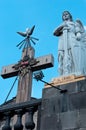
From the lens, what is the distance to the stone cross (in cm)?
1176

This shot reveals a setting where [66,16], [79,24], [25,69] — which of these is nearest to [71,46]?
[79,24]

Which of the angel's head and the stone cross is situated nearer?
the angel's head

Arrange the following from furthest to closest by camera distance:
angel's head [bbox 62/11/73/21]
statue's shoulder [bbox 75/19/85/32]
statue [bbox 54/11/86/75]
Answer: angel's head [bbox 62/11/73/21], statue's shoulder [bbox 75/19/85/32], statue [bbox 54/11/86/75]

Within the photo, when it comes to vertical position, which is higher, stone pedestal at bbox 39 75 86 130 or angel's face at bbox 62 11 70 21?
angel's face at bbox 62 11 70 21

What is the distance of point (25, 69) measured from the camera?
12.4 meters

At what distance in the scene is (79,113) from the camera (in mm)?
8945

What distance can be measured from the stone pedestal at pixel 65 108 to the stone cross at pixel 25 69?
6.35 feet

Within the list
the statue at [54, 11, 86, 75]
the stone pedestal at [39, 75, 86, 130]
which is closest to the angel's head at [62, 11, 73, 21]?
the statue at [54, 11, 86, 75]

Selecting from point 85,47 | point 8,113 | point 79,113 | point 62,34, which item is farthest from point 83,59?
point 8,113

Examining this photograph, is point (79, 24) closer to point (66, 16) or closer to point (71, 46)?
point (66, 16)

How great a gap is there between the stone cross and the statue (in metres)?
0.88

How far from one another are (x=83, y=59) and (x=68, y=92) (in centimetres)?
133

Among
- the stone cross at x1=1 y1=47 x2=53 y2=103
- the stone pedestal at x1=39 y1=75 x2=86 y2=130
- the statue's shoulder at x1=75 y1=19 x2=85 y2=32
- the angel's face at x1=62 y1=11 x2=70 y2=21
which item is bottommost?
the stone pedestal at x1=39 y1=75 x2=86 y2=130

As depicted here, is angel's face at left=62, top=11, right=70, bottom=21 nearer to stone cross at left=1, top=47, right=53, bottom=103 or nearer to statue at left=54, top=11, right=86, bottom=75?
statue at left=54, top=11, right=86, bottom=75
